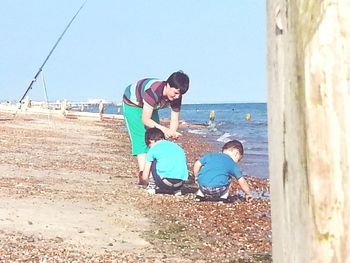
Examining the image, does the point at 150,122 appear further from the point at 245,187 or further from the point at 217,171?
the point at 245,187

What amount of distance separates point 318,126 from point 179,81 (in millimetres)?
7099

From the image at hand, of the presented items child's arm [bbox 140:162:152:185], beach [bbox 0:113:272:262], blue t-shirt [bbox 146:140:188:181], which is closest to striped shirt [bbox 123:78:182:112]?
blue t-shirt [bbox 146:140:188:181]

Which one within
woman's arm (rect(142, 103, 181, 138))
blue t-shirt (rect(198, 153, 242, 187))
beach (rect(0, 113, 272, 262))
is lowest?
beach (rect(0, 113, 272, 262))

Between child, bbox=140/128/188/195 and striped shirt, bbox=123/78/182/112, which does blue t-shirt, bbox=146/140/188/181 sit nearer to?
child, bbox=140/128/188/195

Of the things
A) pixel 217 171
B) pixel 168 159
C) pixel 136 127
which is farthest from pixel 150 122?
pixel 217 171

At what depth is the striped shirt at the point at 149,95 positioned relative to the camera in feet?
29.0

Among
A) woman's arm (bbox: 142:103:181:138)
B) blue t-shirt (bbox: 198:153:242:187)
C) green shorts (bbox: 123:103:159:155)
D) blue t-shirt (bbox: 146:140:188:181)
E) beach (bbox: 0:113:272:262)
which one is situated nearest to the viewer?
beach (bbox: 0:113:272:262)

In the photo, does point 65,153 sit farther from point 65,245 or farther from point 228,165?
point 65,245

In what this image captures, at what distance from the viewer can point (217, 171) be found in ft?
27.1

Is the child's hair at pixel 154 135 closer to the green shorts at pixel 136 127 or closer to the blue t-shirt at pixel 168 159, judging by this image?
the blue t-shirt at pixel 168 159

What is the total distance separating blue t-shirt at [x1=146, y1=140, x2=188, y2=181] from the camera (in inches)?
343

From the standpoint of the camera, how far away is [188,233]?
645 cm

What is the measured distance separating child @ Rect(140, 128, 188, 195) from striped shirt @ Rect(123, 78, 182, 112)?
0.35m

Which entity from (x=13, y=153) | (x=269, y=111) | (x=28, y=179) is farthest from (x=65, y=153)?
(x=269, y=111)
